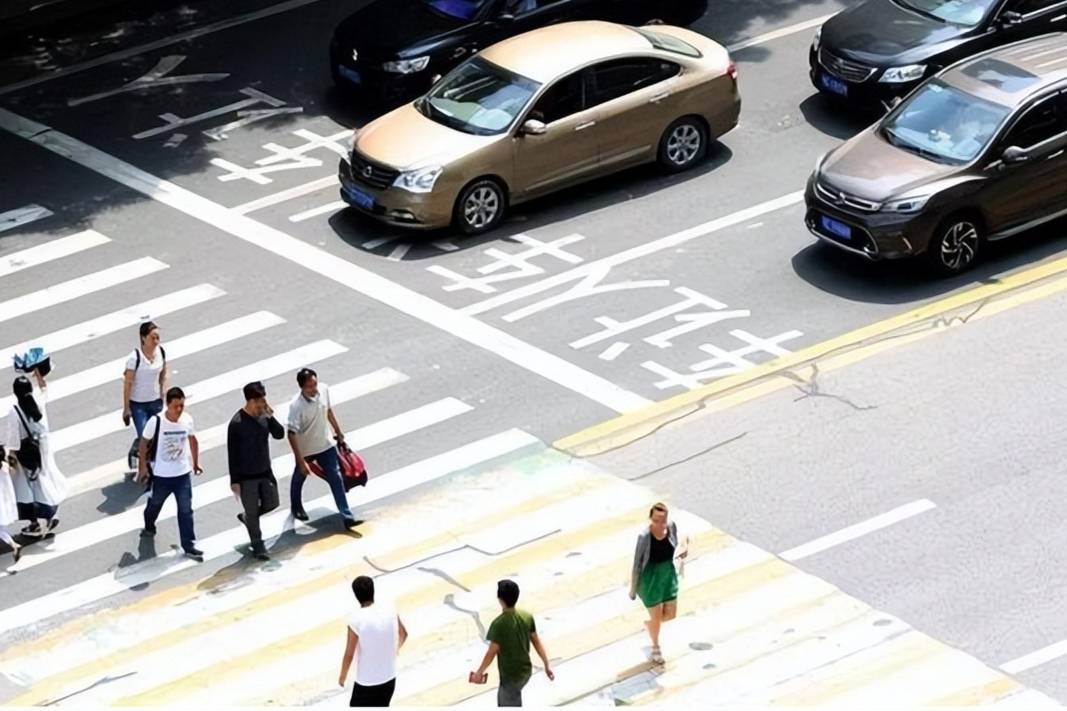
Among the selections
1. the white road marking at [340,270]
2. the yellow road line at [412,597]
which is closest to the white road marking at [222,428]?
the white road marking at [340,270]

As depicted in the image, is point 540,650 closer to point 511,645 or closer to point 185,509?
point 511,645

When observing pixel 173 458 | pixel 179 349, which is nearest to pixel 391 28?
pixel 179 349

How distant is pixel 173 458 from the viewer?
16.8 metres

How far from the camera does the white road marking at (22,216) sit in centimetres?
2306

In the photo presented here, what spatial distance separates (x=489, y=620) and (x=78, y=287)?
24.5ft

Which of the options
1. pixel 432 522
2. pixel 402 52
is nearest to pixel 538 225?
pixel 402 52

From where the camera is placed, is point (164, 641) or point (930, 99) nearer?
point (164, 641)

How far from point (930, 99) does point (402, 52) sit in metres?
6.16

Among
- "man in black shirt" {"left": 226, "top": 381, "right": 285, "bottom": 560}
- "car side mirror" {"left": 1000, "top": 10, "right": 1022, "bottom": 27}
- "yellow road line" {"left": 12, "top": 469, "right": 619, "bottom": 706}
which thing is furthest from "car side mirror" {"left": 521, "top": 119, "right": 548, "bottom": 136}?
"man in black shirt" {"left": 226, "top": 381, "right": 285, "bottom": 560}

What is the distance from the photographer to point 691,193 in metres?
23.2

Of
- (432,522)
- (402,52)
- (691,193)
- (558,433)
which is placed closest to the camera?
(432,522)

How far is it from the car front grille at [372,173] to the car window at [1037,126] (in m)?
6.19

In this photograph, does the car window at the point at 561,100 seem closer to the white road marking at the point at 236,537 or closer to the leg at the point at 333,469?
the white road marking at the point at 236,537

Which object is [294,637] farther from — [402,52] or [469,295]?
[402,52]
